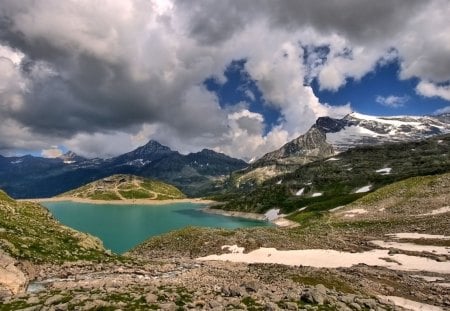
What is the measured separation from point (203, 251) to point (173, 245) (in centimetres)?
872

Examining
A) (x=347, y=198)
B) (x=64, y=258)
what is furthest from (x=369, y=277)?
(x=347, y=198)

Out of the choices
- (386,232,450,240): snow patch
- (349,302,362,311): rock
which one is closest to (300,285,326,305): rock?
(349,302,362,311): rock

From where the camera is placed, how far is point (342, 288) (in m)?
43.8

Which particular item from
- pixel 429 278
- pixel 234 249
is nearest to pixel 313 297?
pixel 429 278

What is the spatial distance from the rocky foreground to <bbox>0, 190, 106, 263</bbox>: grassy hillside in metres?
0.17

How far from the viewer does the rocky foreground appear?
27641 mm

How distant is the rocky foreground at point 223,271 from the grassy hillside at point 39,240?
165mm

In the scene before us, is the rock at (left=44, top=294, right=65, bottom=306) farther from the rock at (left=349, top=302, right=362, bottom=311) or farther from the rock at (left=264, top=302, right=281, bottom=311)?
the rock at (left=349, top=302, right=362, bottom=311)

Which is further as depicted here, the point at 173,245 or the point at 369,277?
the point at 173,245

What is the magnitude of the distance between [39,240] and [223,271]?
22.4 metres

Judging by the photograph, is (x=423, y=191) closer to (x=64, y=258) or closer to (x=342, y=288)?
(x=342, y=288)

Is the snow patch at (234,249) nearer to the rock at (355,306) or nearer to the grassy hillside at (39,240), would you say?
the grassy hillside at (39,240)

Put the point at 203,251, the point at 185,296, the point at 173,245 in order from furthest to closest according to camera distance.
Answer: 1. the point at 173,245
2. the point at 203,251
3. the point at 185,296

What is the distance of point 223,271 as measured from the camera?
2046 inches
